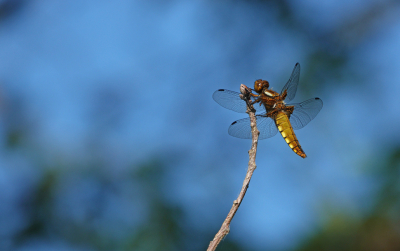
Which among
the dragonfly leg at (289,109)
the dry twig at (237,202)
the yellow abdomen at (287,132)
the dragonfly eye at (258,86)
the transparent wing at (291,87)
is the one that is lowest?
the dry twig at (237,202)

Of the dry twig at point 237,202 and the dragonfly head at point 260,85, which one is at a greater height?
the dragonfly head at point 260,85

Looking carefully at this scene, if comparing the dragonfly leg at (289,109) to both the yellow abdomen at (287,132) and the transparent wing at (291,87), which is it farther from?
the transparent wing at (291,87)

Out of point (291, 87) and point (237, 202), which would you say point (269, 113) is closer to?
point (291, 87)

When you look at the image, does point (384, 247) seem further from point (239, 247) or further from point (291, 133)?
point (291, 133)

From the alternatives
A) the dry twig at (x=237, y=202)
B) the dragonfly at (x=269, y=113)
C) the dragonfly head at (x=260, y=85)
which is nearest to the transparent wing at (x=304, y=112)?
the dragonfly at (x=269, y=113)

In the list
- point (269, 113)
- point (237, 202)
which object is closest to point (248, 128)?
point (269, 113)

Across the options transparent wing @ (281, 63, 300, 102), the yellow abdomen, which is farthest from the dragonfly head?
transparent wing @ (281, 63, 300, 102)
